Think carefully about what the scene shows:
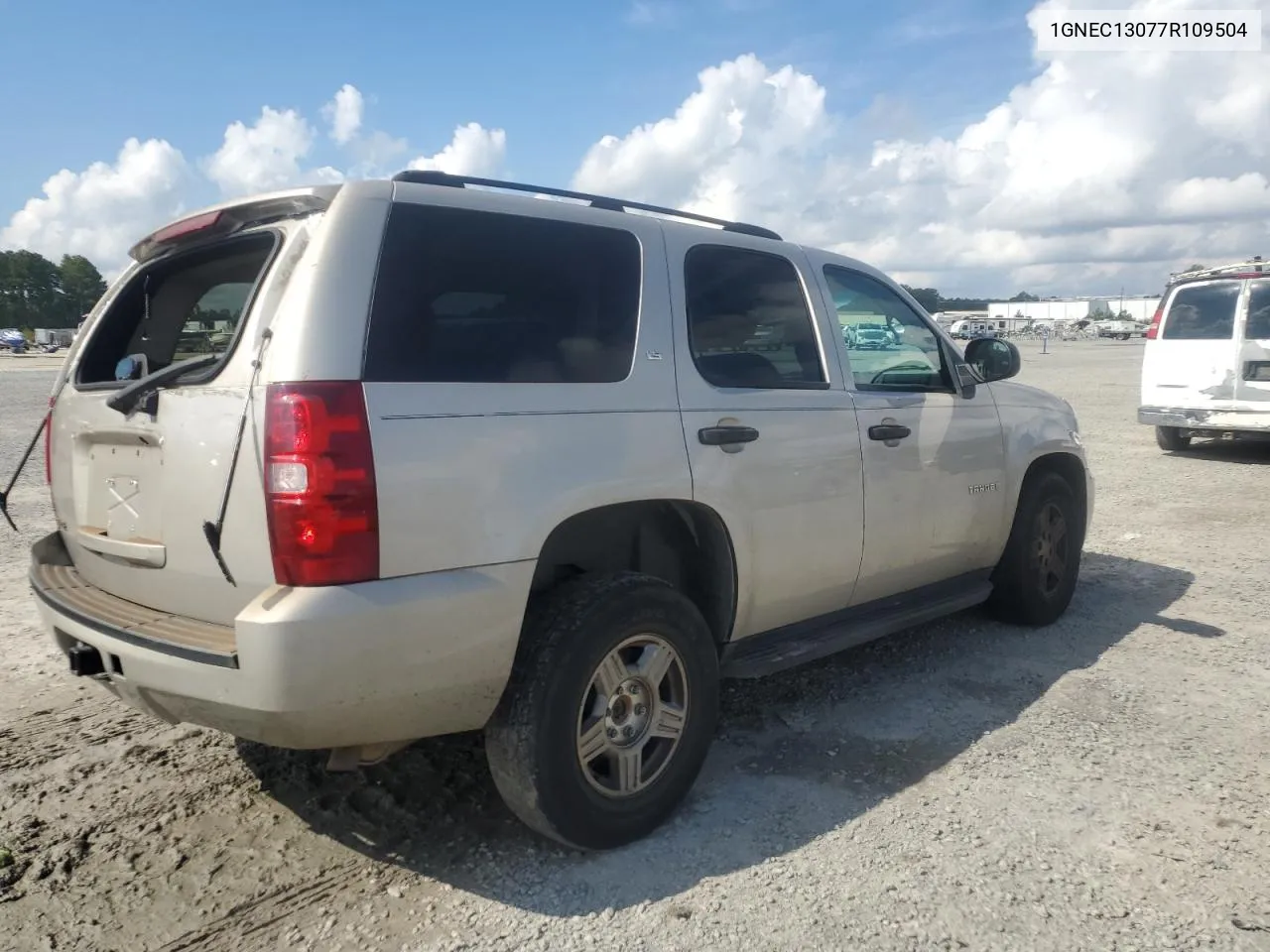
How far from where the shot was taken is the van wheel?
39.3 ft

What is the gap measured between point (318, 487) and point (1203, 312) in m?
11.5

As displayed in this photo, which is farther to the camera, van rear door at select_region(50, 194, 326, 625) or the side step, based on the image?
the side step

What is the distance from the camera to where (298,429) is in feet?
7.88

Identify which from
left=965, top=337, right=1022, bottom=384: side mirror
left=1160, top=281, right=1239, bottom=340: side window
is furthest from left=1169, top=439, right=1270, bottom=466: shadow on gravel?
left=965, top=337, right=1022, bottom=384: side mirror

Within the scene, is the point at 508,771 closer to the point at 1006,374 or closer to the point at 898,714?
the point at 898,714

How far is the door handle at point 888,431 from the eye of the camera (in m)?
3.93

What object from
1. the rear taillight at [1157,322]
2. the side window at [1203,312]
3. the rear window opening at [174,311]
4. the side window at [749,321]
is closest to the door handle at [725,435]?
the side window at [749,321]

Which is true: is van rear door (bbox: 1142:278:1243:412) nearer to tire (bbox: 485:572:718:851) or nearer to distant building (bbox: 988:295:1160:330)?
tire (bbox: 485:572:718:851)

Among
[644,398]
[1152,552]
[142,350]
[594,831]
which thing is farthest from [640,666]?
[1152,552]

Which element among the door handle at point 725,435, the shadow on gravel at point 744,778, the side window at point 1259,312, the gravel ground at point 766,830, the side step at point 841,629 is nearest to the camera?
the gravel ground at point 766,830

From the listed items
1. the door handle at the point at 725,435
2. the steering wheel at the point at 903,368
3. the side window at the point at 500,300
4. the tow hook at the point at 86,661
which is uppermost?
the side window at the point at 500,300

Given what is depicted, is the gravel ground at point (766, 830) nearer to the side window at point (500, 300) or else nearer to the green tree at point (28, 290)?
the side window at point (500, 300)

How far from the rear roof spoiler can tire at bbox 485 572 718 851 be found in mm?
1305

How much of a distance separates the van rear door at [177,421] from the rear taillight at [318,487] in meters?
0.07
